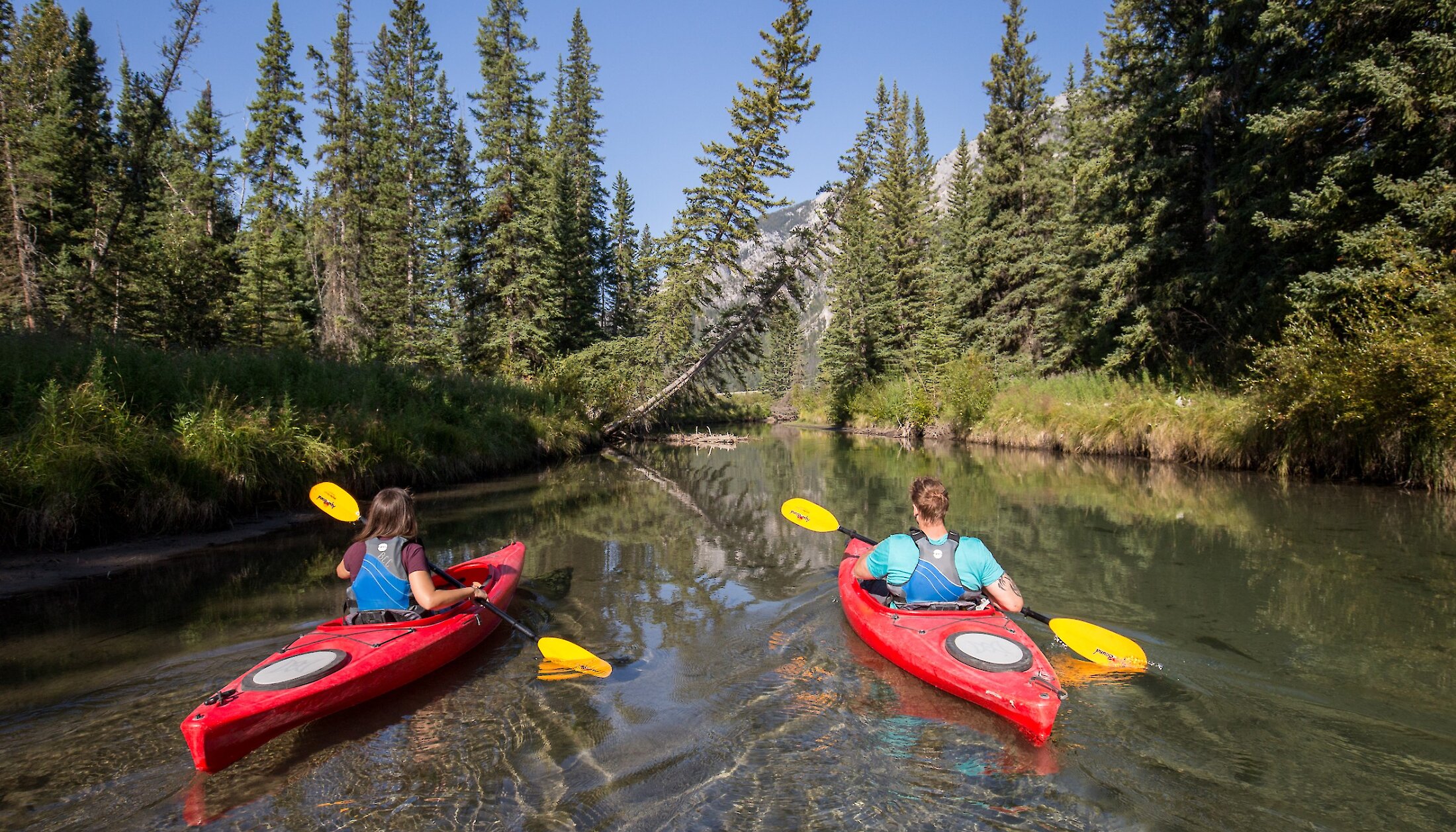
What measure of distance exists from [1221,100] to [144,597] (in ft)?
82.4

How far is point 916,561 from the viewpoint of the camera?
17.9 feet

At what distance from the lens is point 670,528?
11.3m

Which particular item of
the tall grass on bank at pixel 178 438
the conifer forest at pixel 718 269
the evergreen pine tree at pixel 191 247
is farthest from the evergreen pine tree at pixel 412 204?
the tall grass on bank at pixel 178 438

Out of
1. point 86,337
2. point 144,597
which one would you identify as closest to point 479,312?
point 86,337

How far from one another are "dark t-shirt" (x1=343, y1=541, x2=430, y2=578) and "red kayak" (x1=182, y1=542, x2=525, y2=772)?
393 mm

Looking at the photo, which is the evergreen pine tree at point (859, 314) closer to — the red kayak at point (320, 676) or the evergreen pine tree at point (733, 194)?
the evergreen pine tree at point (733, 194)

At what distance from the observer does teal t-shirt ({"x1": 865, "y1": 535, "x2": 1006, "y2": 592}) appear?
5207 mm

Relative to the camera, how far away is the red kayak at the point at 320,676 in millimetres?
3748

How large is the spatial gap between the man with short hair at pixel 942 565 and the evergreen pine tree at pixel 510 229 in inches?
962

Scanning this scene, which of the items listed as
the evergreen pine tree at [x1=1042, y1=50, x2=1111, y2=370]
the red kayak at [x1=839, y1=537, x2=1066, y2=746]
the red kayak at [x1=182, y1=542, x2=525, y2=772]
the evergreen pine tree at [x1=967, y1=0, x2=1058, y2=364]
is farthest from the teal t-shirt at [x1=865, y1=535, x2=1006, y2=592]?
the evergreen pine tree at [x1=967, y1=0, x2=1058, y2=364]

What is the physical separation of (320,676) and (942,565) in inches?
172

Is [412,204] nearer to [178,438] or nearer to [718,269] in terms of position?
[718,269]

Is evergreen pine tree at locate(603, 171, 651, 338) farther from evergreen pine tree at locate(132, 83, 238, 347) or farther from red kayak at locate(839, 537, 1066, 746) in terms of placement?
red kayak at locate(839, 537, 1066, 746)

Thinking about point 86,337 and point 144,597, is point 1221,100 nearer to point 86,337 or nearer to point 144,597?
point 144,597
